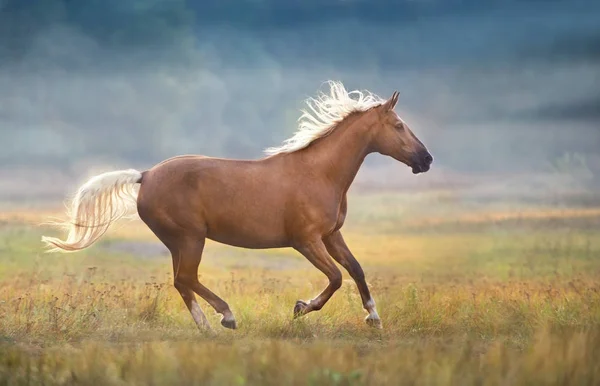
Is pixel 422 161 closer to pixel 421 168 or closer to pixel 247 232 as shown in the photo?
pixel 421 168

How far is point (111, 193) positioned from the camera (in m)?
10.1

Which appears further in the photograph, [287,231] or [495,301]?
[495,301]

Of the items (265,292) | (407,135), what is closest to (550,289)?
(407,135)

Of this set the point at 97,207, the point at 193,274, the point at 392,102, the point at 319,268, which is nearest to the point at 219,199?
the point at 193,274

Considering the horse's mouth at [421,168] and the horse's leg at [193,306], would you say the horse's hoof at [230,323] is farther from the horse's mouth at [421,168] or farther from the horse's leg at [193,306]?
the horse's mouth at [421,168]

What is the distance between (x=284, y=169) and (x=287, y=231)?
69 cm

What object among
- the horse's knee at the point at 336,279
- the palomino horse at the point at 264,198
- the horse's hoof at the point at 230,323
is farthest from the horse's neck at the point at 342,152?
the horse's hoof at the point at 230,323

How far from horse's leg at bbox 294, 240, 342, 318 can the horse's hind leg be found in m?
0.74

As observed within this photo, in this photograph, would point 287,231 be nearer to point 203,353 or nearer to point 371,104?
point 371,104

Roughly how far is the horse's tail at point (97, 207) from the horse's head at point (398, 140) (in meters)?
2.73

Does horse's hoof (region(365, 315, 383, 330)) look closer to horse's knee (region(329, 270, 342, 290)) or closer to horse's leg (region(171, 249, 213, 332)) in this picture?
horse's knee (region(329, 270, 342, 290))

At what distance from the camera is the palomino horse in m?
9.69

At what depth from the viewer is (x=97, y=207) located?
10.1m

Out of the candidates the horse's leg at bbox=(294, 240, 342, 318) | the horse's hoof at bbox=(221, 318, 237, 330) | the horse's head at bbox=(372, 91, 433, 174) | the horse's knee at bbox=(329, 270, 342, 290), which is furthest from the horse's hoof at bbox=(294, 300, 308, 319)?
the horse's head at bbox=(372, 91, 433, 174)
